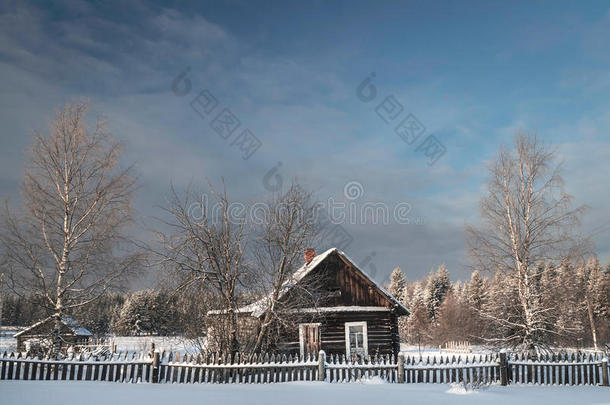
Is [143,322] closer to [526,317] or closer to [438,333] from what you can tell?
[438,333]

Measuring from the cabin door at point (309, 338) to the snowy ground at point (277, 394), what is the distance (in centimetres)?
775

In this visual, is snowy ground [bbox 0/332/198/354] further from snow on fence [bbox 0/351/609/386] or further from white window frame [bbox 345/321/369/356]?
white window frame [bbox 345/321/369/356]

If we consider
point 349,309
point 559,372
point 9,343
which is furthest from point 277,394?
point 9,343

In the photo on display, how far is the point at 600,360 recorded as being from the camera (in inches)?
642

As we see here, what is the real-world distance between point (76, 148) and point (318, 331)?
1410 centimetres

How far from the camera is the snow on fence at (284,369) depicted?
14.3 m

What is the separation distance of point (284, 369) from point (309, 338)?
7200 mm

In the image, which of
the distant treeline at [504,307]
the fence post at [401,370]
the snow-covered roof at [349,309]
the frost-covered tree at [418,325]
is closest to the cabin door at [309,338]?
the snow-covered roof at [349,309]

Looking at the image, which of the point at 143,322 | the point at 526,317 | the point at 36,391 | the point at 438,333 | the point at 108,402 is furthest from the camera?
the point at 143,322

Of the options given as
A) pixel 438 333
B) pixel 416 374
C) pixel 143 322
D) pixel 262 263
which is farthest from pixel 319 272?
pixel 143 322

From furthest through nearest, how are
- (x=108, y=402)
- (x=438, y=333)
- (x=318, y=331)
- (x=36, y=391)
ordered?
(x=438, y=333) → (x=318, y=331) → (x=36, y=391) → (x=108, y=402)

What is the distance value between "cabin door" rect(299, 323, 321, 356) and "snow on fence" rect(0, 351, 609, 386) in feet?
21.2

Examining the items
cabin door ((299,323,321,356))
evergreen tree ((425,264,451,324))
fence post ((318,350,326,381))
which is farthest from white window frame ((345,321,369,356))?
evergreen tree ((425,264,451,324))

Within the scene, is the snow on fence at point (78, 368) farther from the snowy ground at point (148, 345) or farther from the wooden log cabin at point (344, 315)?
the wooden log cabin at point (344, 315)
